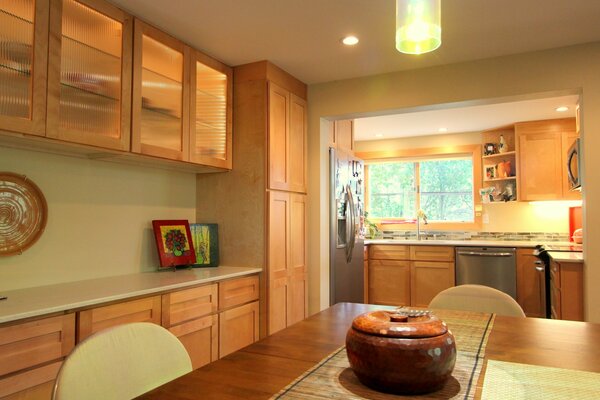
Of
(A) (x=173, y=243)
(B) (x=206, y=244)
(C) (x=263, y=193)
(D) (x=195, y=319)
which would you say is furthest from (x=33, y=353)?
(C) (x=263, y=193)

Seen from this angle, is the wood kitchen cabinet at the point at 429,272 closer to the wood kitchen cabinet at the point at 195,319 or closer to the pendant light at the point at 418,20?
the wood kitchen cabinet at the point at 195,319

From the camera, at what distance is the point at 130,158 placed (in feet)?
8.25

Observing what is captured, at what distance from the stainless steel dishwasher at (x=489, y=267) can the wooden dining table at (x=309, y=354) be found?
11.2 ft

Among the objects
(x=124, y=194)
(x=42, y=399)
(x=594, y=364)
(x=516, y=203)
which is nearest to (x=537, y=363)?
(x=594, y=364)

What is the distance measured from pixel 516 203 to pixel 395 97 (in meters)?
2.89

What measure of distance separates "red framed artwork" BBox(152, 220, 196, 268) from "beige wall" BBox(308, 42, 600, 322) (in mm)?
1082

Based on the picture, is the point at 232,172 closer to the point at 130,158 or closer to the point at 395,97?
the point at 130,158

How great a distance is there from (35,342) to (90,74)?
130 centimetres

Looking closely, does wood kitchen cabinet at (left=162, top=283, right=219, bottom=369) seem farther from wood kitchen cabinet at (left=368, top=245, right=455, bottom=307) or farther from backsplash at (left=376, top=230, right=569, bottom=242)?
backsplash at (left=376, top=230, right=569, bottom=242)

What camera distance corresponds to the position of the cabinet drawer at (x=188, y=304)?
7.36 feet

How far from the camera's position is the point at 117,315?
196 cm

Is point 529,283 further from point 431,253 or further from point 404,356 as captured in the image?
point 404,356

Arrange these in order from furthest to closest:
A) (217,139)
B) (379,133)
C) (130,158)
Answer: (379,133) → (217,139) → (130,158)

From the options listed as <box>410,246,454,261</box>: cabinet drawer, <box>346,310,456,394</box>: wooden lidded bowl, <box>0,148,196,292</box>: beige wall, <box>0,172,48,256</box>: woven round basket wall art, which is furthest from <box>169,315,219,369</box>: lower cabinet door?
<box>410,246,454,261</box>: cabinet drawer
